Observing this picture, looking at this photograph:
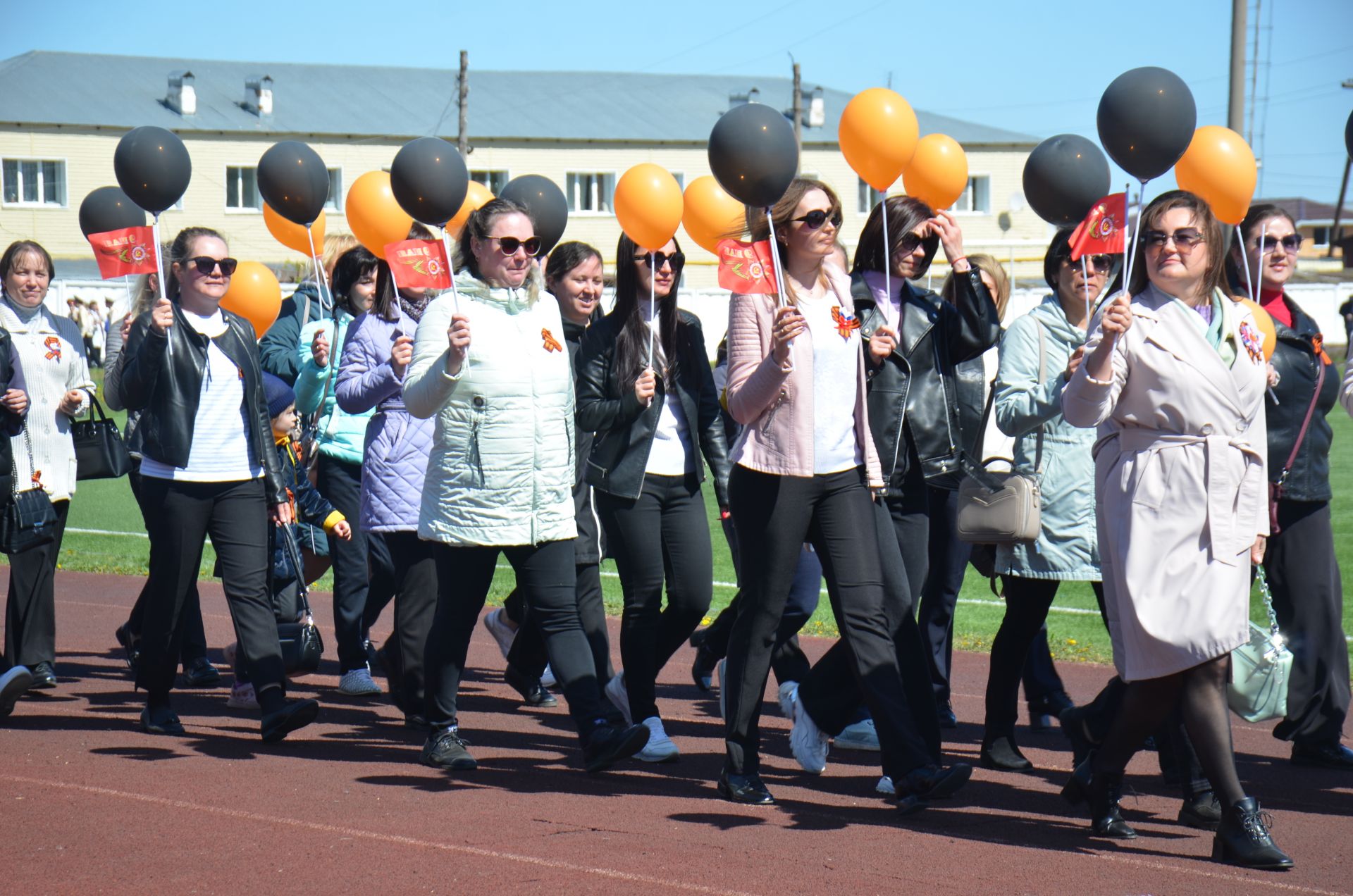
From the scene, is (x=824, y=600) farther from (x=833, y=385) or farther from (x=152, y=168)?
(x=833, y=385)

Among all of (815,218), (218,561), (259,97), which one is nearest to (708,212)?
(815,218)

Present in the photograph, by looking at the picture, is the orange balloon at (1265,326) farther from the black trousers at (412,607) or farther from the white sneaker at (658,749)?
the black trousers at (412,607)

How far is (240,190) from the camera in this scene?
2157 inches

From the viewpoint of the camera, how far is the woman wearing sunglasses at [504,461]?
5.68m

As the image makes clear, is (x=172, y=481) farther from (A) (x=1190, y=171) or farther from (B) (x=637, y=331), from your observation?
(A) (x=1190, y=171)

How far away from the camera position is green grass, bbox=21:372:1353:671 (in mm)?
9422

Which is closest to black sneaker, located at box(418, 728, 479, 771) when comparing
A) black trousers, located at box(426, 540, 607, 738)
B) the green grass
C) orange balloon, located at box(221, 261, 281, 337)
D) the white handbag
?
black trousers, located at box(426, 540, 607, 738)

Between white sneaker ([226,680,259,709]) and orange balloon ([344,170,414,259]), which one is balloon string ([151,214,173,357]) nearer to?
orange balloon ([344,170,414,259])

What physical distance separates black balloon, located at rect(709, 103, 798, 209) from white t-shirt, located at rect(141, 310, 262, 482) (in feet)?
7.73

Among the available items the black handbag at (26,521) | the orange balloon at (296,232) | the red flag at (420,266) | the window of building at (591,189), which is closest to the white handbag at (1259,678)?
the red flag at (420,266)

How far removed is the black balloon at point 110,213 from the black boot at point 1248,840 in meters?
5.78

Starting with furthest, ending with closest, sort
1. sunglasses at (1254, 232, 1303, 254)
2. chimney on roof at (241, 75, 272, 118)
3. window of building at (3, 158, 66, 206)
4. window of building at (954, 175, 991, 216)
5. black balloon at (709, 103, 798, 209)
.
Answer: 1. window of building at (954, 175, 991, 216)
2. chimney on roof at (241, 75, 272, 118)
3. window of building at (3, 158, 66, 206)
4. sunglasses at (1254, 232, 1303, 254)
5. black balloon at (709, 103, 798, 209)

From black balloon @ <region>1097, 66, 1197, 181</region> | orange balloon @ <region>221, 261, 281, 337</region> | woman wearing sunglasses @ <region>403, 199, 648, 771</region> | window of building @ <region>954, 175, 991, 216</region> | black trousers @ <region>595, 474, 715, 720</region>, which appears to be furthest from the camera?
window of building @ <region>954, 175, 991, 216</region>

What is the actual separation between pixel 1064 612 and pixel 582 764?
5.17 meters
